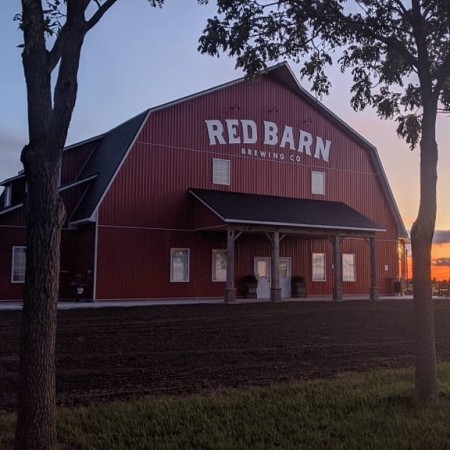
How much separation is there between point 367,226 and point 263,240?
4.40 metres

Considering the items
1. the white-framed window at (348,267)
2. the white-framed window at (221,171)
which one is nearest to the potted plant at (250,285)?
the white-framed window at (221,171)

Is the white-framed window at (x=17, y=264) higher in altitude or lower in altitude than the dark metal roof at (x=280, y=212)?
lower

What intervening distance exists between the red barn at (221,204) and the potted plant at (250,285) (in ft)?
0.74

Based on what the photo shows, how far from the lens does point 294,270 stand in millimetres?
Result: 26094

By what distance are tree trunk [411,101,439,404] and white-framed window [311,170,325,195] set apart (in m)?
19.9

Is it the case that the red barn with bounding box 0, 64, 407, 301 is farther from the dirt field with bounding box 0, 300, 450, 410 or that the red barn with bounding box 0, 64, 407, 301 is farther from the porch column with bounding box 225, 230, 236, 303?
the dirt field with bounding box 0, 300, 450, 410

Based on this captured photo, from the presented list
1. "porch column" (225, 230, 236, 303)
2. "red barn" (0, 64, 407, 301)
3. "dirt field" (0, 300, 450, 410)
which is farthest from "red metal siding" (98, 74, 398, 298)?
"dirt field" (0, 300, 450, 410)

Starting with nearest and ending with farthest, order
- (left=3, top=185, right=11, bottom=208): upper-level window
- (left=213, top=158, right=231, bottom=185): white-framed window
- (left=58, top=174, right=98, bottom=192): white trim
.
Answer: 1. (left=58, top=174, right=98, bottom=192): white trim
2. (left=213, top=158, right=231, bottom=185): white-framed window
3. (left=3, top=185, right=11, bottom=208): upper-level window

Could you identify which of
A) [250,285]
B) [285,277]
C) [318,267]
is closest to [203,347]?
[250,285]

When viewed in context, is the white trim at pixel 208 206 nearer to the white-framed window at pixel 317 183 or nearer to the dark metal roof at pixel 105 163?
the dark metal roof at pixel 105 163

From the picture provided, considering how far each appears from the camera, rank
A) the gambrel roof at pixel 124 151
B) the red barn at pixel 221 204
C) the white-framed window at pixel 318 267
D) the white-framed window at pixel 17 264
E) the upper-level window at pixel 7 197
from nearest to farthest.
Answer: the white-framed window at pixel 17 264 → the red barn at pixel 221 204 → the gambrel roof at pixel 124 151 → the upper-level window at pixel 7 197 → the white-framed window at pixel 318 267

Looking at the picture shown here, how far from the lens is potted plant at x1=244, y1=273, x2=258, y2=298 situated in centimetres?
2441

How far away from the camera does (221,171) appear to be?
80.2 feet

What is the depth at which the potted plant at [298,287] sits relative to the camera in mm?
25578
